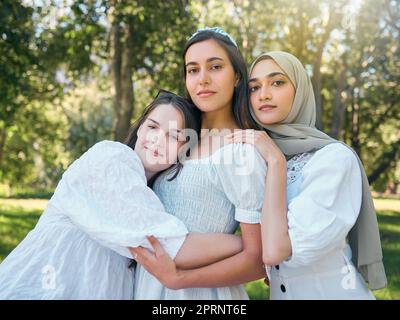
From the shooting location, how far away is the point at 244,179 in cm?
231

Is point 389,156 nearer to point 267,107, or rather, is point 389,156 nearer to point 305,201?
point 267,107

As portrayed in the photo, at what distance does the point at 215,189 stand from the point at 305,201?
0.46 metres

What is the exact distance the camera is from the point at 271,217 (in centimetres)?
222

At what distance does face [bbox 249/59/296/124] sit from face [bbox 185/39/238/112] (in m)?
0.16

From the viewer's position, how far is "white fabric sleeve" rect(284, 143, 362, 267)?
2.19m

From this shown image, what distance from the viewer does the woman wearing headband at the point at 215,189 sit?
2.28 metres

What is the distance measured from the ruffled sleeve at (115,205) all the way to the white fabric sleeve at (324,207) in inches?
20.1

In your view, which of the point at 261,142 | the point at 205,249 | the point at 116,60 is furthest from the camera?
the point at 116,60

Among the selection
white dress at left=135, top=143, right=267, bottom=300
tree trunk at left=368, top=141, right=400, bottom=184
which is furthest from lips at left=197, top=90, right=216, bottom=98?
tree trunk at left=368, top=141, right=400, bottom=184

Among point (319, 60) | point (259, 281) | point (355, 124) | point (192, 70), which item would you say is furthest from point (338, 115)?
point (192, 70)

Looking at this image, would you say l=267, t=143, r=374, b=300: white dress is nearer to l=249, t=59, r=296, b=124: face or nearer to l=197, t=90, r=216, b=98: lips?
l=249, t=59, r=296, b=124: face

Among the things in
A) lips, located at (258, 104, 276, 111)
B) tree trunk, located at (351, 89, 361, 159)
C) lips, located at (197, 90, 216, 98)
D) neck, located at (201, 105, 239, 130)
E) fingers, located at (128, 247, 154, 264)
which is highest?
lips, located at (197, 90, 216, 98)

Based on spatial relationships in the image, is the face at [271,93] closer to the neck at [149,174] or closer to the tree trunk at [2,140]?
the neck at [149,174]

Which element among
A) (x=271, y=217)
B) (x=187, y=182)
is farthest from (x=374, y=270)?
(x=187, y=182)
